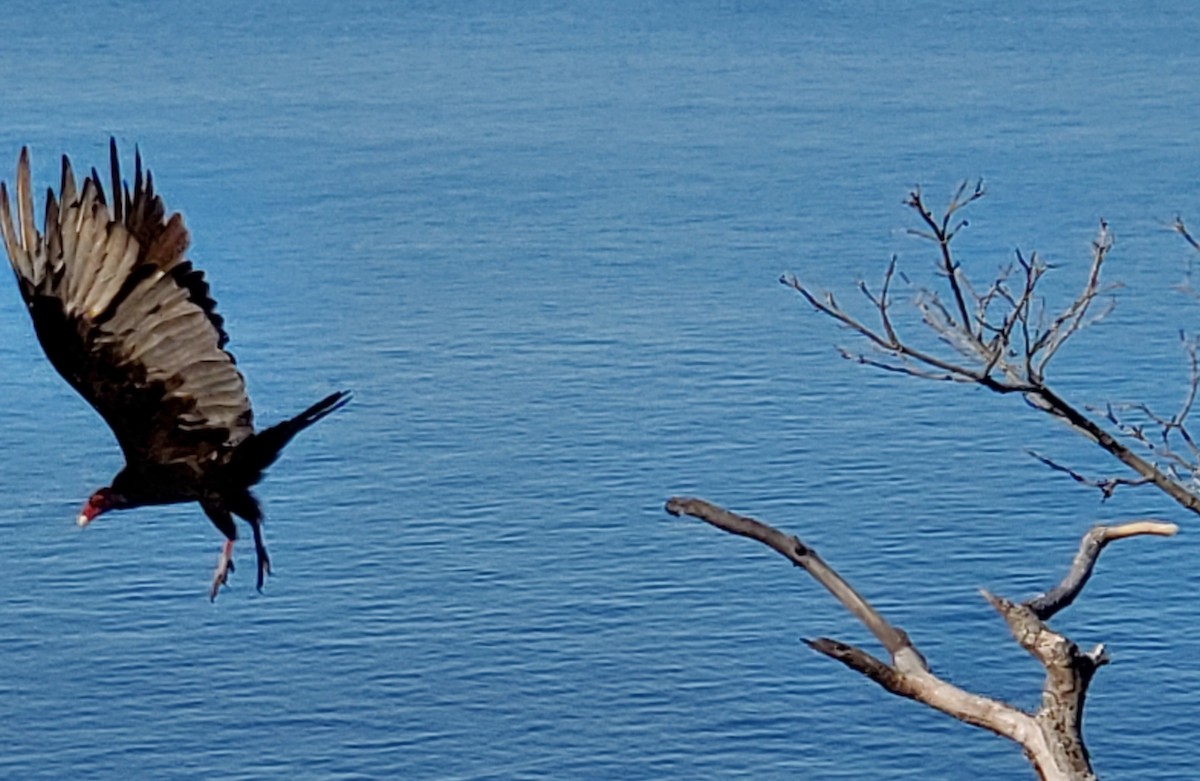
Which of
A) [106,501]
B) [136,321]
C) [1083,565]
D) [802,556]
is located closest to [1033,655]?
[1083,565]

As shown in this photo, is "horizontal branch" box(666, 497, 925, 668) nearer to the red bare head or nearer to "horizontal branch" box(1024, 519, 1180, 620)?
"horizontal branch" box(1024, 519, 1180, 620)

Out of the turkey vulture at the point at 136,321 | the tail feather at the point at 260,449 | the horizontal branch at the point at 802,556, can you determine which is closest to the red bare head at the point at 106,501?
the turkey vulture at the point at 136,321

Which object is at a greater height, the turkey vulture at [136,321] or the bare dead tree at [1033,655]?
the turkey vulture at [136,321]

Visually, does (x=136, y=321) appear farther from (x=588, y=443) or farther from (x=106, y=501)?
(x=588, y=443)

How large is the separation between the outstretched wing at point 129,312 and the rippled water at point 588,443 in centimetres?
1663

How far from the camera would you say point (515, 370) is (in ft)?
106

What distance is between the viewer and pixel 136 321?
8156mm

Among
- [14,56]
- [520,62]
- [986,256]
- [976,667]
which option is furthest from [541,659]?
[14,56]

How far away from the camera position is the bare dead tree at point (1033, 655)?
6.27 m

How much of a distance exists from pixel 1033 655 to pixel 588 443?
78.4ft

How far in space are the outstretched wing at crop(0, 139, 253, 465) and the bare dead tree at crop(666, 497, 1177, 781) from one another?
2268mm

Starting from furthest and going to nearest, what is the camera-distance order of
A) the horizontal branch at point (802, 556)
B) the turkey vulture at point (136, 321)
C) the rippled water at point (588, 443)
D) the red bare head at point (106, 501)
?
the rippled water at point (588, 443)
the red bare head at point (106, 501)
the turkey vulture at point (136, 321)
the horizontal branch at point (802, 556)

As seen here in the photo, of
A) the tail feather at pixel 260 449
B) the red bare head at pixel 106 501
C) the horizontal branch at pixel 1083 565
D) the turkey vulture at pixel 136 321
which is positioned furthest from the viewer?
the red bare head at pixel 106 501

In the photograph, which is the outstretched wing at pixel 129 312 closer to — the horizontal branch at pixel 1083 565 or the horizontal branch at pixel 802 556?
the horizontal branch at pixel 802 556
